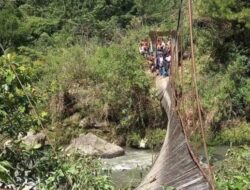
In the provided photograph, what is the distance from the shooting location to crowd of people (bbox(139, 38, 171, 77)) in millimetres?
16903

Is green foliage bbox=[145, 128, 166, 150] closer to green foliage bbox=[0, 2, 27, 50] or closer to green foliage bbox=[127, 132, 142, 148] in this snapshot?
Answer: green foliage bbox=[127, 132, 142, 148]

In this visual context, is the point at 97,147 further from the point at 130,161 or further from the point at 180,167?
the point at 180,167

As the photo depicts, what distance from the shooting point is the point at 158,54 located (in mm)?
17219

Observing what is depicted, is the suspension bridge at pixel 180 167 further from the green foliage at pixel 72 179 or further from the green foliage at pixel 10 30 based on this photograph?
the green foliage at pixel 10 30

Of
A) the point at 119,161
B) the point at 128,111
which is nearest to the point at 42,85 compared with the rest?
the point at 128,111

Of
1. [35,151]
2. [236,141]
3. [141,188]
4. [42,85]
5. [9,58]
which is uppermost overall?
[9,58]

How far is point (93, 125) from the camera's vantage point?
17.6 m

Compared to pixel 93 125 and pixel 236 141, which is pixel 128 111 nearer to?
pixel 93 125

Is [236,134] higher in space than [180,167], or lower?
lower

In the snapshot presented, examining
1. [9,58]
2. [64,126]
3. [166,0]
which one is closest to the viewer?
[9,58]

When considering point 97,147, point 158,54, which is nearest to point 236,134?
point 158,54

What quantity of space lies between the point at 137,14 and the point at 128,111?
2013 centimetres

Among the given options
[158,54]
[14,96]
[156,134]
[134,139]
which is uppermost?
[14,96]

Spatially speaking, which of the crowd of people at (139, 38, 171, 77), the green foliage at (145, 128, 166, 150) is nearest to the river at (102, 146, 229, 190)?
the green foliage at (145, 128, 166, 150)
